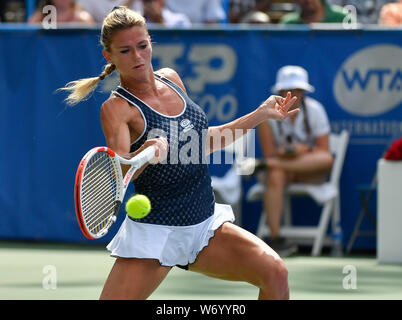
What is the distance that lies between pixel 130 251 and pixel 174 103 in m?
0.69

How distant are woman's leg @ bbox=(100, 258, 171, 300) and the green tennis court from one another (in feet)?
6.68

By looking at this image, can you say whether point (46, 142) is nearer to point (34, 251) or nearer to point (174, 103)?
point (34, 251)

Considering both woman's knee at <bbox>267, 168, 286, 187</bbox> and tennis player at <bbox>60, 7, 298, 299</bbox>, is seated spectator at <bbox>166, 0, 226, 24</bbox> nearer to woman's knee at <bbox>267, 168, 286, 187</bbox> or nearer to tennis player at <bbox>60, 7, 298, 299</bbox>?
woman's knee at <bbox>267, 168, 286, 187</bbox>

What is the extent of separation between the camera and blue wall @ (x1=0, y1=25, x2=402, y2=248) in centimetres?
835

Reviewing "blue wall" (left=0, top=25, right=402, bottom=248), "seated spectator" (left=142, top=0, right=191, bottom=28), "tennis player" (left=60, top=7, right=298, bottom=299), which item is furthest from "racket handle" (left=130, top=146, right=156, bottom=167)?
"seated spectator" (left=142, top=0, right=191, bottom=28)

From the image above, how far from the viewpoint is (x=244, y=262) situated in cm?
418

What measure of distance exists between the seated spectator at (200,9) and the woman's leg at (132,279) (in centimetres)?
553

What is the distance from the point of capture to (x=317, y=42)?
8422mm

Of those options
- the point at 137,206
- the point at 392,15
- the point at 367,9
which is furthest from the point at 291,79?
the point at 137,206

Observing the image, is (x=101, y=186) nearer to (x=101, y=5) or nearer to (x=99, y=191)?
(x=99, y=191)

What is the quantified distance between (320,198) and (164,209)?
13.6 ft

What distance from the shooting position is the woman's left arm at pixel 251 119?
4.39 meters

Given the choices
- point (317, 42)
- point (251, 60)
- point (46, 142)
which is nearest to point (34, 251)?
point (46, 142)
